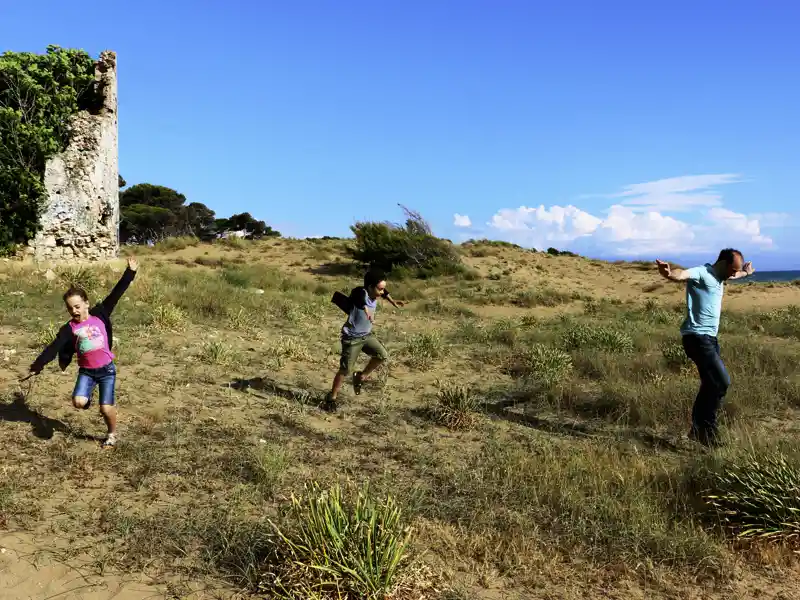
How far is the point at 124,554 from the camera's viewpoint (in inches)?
129

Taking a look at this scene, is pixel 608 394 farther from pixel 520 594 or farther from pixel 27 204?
pixel 27 204

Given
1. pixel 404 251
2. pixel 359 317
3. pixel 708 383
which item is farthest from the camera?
pixel 404 251

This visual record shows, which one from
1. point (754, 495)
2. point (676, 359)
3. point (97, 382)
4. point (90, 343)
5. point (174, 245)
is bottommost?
point (754, 495)

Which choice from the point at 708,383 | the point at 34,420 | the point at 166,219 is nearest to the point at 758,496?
the point at 708,383

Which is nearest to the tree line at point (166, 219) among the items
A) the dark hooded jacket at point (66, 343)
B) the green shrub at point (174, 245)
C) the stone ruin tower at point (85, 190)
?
the green shrub at point (174, 245)

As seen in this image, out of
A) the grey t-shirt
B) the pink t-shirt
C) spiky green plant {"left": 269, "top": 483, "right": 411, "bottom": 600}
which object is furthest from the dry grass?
the grey t-shirt

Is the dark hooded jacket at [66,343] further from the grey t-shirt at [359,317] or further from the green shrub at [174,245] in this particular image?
the green shrub at [174,245]

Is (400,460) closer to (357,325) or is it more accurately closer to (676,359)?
(357,325)

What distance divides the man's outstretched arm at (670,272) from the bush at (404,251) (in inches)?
727

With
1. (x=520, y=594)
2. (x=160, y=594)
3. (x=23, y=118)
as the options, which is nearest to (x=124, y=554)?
(x=160, y=594)

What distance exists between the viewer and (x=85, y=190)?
14180 millimetres

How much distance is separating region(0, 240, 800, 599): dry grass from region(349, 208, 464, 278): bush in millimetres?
13008

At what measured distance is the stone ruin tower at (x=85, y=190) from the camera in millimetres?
13797

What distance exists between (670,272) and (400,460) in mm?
2920
